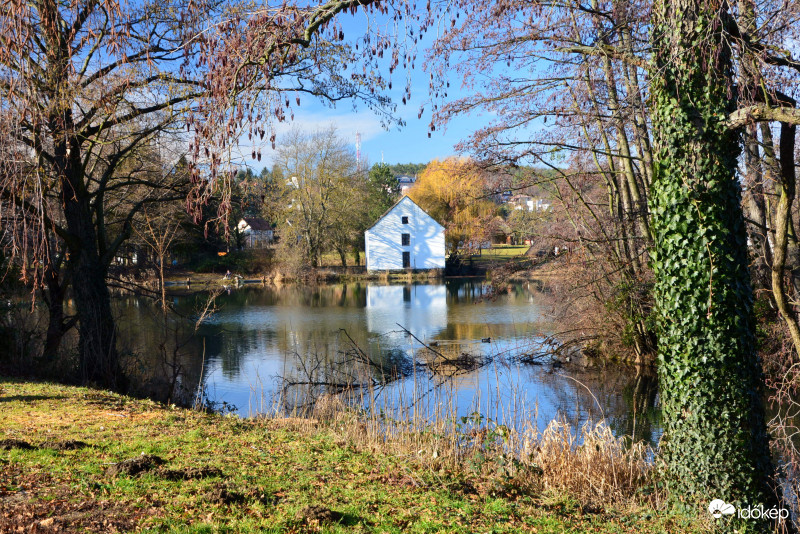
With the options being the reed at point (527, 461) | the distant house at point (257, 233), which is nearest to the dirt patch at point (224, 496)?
the reed at point (527, 461)

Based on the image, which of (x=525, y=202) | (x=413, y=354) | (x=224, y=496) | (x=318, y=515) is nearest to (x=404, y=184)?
(x=525, y=202)

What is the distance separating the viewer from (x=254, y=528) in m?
3.94

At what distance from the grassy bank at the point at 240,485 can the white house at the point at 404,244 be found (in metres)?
40.6

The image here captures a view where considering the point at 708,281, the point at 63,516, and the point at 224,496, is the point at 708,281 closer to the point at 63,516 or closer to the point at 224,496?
the point at 224,496

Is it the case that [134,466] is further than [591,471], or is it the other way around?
[591,471]

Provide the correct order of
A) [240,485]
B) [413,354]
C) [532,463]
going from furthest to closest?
[413,354]
[532,463]
[240,485]

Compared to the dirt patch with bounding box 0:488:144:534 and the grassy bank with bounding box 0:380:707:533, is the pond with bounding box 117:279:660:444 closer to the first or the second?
the grassy bank with bounding box 0:380:707:533

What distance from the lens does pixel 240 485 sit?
15.7 feet

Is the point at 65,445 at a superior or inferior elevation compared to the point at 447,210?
inferior

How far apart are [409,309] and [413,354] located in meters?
14.7

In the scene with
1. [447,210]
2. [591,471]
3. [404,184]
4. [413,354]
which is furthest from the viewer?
[404,184]

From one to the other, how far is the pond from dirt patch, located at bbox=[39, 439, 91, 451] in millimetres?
3386

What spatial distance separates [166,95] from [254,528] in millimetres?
8578

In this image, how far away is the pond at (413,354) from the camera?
10219mm
